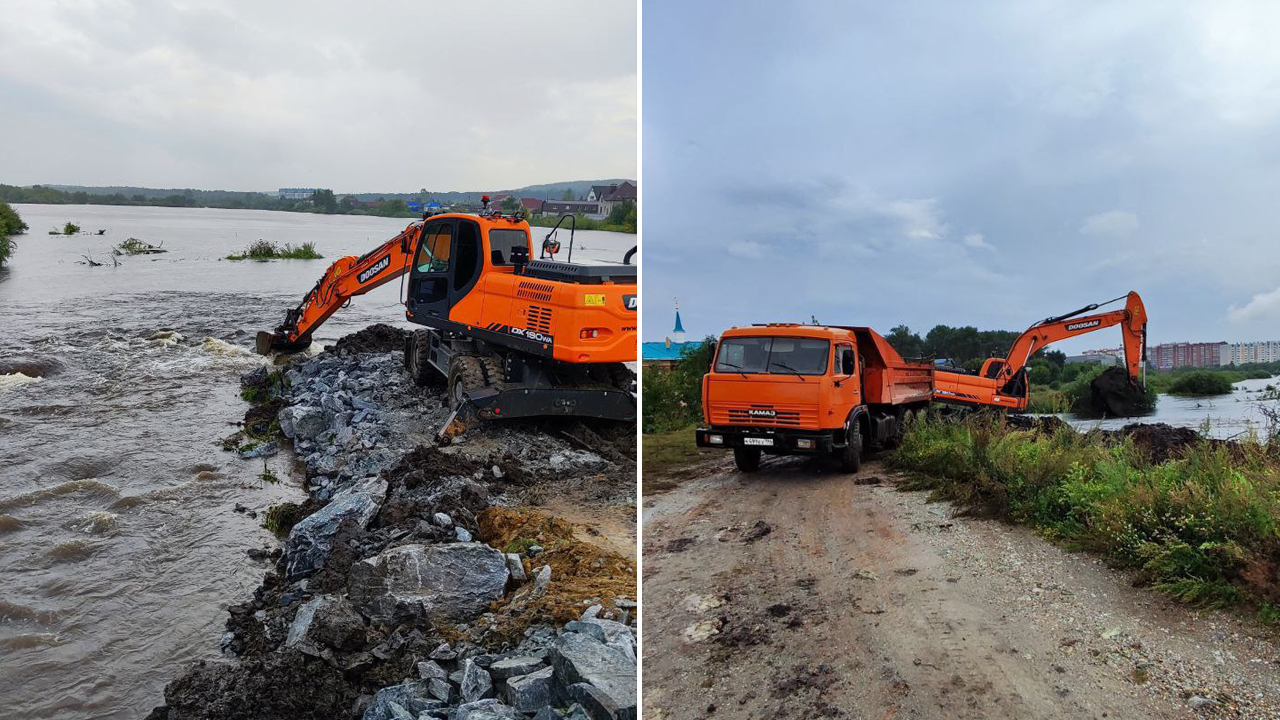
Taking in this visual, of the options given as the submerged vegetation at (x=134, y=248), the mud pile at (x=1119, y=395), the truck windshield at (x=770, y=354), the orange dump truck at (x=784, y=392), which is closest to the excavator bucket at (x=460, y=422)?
the orange dump truck at (x=784, y=392)

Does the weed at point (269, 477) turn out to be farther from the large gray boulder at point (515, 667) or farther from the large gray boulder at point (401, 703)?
the large gray boulder at point (515, 667)

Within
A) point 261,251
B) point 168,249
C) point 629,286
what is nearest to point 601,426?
point 629,286

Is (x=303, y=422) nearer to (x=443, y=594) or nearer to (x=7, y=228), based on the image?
(x=443, y=594)

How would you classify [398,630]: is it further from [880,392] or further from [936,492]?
[880,392]

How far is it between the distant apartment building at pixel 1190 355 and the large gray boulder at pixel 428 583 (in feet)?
47.0

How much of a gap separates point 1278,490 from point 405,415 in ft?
21.9

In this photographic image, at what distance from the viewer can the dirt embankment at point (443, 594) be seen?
2891mm

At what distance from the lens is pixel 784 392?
741 cm

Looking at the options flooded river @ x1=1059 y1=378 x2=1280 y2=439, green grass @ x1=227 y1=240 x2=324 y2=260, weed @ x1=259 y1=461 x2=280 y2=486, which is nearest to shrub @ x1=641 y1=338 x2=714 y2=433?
flooded river @ x1=1059 y1=378 x2=1280 y2=439

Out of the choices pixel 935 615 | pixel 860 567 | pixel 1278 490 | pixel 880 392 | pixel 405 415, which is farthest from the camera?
Result: pixel 880 392

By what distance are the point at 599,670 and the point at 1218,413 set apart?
10.3m

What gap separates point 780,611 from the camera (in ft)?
14.0

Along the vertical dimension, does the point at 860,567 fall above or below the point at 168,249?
below

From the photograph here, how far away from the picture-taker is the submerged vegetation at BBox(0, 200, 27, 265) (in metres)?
17.5
